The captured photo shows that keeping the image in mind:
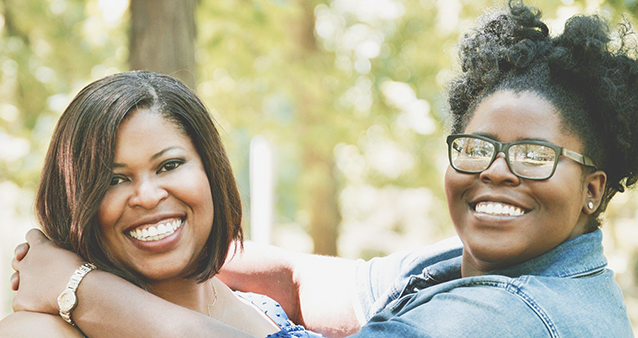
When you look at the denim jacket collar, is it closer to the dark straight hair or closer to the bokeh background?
the dark straight hair

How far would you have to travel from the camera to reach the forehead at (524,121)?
215 cm

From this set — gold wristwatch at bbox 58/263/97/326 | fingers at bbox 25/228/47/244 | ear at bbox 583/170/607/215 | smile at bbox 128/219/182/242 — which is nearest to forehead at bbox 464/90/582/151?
ear at bbox 583/170/607/215

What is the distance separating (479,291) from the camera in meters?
2.02

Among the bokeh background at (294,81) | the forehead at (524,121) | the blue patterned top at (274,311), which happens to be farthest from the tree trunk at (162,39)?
the forehead at (524,121)

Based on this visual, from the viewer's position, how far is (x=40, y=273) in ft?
7.22

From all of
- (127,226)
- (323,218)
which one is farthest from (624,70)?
(323,218)

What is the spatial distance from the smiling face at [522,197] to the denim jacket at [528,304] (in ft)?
0.23

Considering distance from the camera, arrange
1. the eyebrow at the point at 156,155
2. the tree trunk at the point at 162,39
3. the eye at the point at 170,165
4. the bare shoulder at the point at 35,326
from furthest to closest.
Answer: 1. the tree trunk at the point at 162,39
2. the eye at the point at 170,165
3. the eyebrow at the point at 156,155
4. the bare shoulder at the point at 35,326

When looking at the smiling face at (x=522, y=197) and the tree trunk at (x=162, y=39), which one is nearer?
the smiling face at (x=522, y=197)

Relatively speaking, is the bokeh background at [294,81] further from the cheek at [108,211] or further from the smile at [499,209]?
the cheek at [108,211]

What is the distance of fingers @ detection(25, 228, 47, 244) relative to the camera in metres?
2.37

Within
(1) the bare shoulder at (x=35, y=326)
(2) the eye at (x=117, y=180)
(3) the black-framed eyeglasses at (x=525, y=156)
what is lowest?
(1) the bare shoulder at (x=35, y=326)

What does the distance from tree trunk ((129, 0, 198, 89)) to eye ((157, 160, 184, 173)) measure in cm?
203

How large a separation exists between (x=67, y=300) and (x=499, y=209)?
4.72ft
